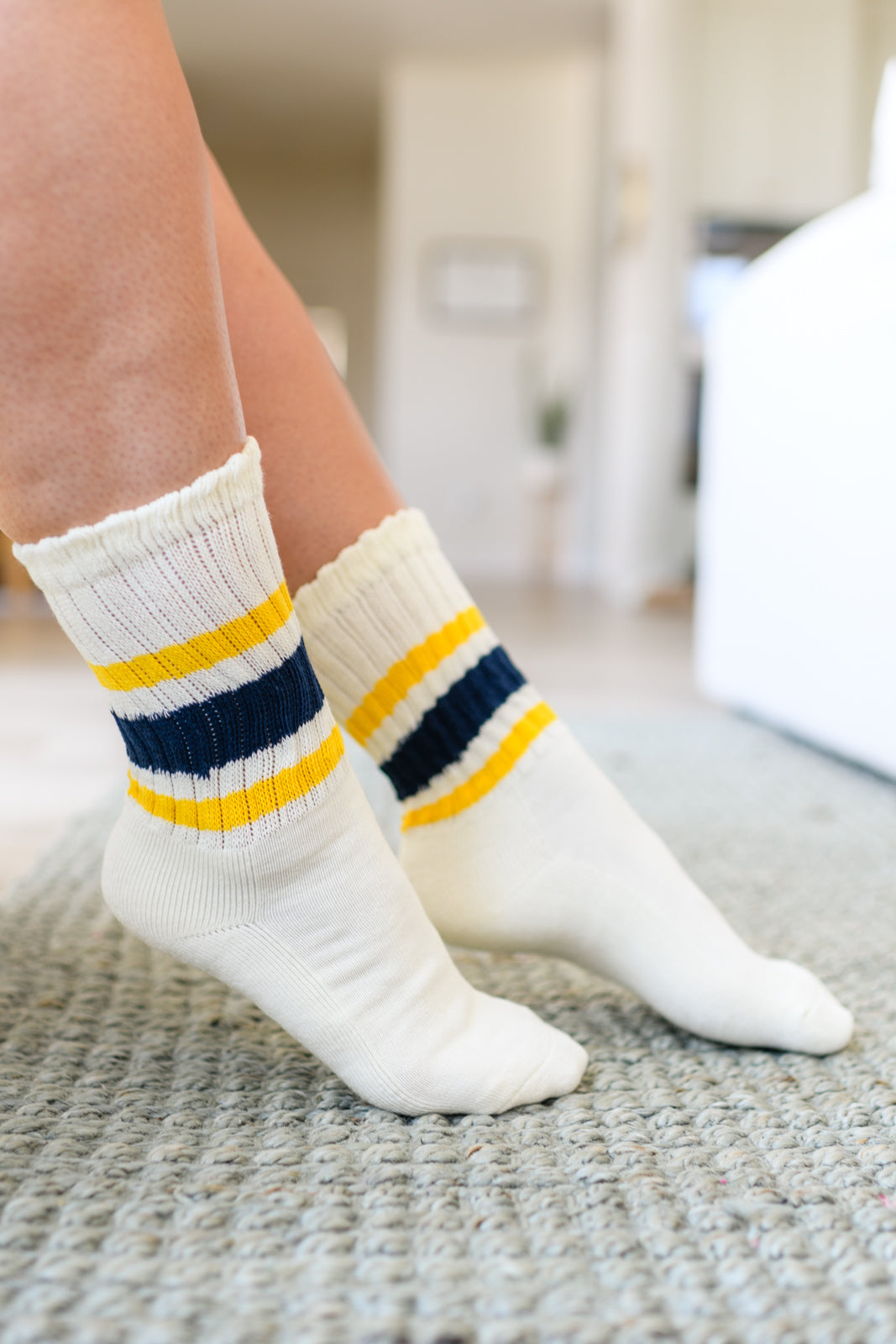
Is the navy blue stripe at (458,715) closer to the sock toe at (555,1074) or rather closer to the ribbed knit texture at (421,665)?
the ribbed knit texture at (421,665)

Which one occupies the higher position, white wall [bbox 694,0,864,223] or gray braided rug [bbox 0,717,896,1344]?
white wall [bbox 694,0,864,223]

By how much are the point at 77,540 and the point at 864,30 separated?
4843 millimetres

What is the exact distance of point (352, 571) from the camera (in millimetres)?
547

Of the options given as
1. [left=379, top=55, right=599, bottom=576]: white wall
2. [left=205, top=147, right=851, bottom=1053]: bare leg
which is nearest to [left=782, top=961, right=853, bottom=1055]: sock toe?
[left=205, top=147, right=851, bottom=1053]: bare leg

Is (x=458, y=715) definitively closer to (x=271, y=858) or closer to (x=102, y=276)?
(x=271, y=858)

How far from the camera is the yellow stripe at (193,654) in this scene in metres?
0.41

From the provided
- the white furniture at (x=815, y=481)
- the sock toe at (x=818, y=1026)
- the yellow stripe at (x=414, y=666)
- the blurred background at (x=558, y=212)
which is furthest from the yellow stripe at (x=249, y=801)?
the blurred background at (x=558, y=212)

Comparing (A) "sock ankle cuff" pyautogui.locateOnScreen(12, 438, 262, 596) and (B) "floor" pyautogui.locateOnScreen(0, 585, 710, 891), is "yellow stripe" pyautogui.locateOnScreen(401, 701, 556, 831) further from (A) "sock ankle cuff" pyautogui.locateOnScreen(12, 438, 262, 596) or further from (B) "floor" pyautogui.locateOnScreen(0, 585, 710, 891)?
(B) "floor" pyautogui.locateOnScreen(0, 585, 710, 891)

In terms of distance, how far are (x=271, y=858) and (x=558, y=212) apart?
18.2 ft

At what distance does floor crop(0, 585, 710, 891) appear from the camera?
1107 mm

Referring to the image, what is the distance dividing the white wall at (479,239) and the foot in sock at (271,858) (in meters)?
4.98

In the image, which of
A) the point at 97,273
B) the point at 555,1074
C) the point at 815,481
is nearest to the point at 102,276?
the point at 97,273

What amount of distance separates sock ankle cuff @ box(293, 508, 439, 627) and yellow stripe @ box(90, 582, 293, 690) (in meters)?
0.12

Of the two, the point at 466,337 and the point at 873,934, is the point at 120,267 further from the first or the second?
the point at 466,337
